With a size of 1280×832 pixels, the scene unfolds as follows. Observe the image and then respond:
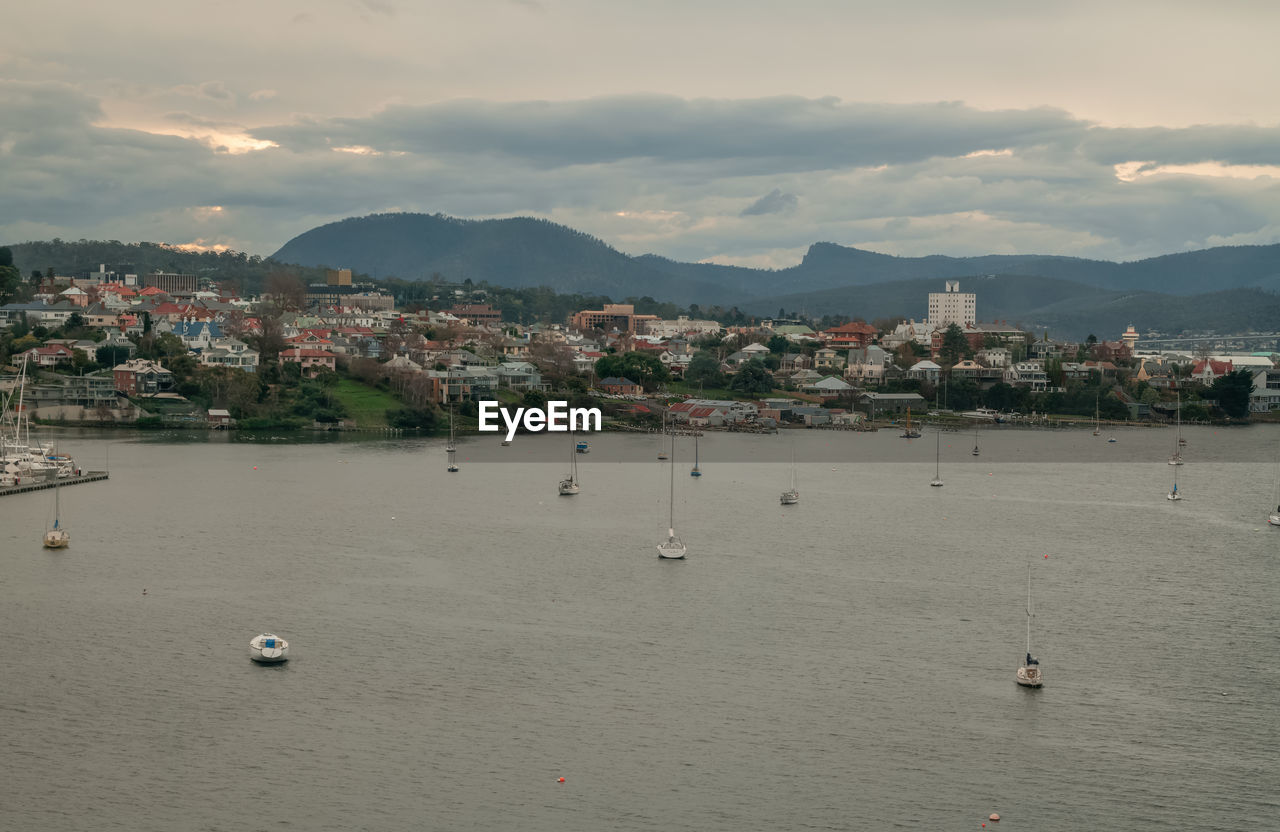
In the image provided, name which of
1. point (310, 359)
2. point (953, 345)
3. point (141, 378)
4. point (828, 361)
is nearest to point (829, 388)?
point (828, 361)

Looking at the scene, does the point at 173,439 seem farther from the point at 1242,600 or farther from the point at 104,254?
the point at 104,254

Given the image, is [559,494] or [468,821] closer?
[468,821]

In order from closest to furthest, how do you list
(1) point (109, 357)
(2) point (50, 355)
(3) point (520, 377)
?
(2) point (50, 355) → (1) point (109, 357) → (3) point (520, 377)

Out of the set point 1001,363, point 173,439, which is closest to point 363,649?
point 173,439

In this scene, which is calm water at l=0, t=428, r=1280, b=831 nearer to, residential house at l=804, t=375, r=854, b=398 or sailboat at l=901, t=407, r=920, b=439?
sailboat at l=901, t=407, r=920, b=439

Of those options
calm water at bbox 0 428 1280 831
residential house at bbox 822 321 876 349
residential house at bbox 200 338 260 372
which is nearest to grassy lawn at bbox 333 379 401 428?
residential house at bbox 200 338 260 372

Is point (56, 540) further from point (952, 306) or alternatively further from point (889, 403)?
point (952, 306)

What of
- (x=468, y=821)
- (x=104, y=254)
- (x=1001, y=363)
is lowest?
(x=468, y=821)
